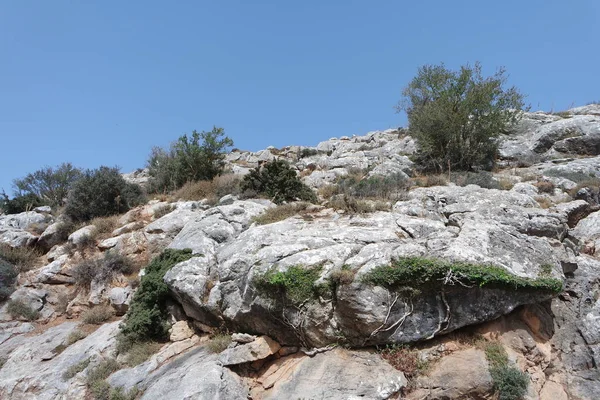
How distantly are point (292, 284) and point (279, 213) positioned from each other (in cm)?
394

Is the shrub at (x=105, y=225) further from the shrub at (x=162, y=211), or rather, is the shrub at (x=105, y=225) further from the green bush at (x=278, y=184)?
the green bush at (x=278, y=184)

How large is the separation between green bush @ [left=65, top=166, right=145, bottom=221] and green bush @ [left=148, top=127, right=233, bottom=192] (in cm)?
186

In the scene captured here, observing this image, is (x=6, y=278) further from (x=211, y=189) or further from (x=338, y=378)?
(x=338, y=378)

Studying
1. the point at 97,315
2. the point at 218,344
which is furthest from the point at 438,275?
the point at 97,315

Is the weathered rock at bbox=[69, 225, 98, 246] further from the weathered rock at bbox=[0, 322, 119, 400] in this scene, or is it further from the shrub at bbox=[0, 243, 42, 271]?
the weathered rock at bbox=[0, 322, 119, 400]

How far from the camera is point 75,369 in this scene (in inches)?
320

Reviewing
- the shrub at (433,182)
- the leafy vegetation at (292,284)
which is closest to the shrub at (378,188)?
the shrub at (433,182)

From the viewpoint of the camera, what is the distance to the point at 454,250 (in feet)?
22.2

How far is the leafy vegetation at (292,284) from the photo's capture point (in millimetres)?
6840

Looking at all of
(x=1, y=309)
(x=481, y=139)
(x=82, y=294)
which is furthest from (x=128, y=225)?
(x=481, y=139)

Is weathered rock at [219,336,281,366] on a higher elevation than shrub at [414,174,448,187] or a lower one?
lower

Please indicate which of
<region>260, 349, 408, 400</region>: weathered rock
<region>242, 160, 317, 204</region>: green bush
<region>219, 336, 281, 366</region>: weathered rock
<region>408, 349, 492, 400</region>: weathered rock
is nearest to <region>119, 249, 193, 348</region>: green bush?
<region>219, 336, 281, 366</region>: weathered rock

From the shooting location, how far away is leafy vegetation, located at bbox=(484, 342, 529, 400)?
5664 mm

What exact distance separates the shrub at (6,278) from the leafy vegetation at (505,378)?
1361 cm
